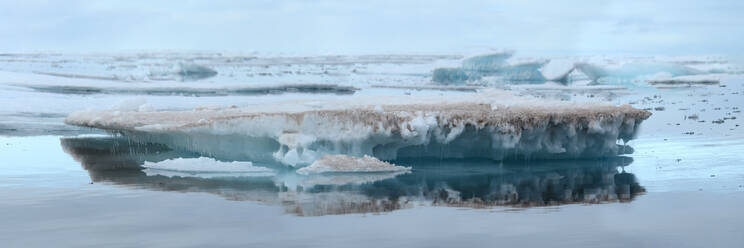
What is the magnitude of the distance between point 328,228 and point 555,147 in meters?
3.99

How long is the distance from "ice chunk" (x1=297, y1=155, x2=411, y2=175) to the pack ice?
28 centimetres

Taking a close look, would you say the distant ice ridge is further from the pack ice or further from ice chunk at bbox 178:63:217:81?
ice chunk at bbox 178:63:217:81

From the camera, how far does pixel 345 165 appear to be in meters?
8.41

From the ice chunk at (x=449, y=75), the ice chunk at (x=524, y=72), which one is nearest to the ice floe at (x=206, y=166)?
the ice chunk at (x=449, y=75)

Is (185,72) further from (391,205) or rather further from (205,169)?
(391,205)

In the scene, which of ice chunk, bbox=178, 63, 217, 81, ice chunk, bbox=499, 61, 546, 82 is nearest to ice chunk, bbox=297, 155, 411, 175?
ice chunk, bbox=499, 61, 546, 82

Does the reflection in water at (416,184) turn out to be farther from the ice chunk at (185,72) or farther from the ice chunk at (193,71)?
the ice chunk at (193,71)

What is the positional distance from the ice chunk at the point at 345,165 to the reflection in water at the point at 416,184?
0.28ft

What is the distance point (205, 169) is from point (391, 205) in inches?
96.5

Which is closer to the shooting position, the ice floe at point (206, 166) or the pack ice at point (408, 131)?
the ice floe at point (206, 166)

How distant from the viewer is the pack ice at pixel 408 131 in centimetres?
877

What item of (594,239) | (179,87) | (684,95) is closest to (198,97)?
(179,87)

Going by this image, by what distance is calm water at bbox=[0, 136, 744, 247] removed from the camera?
19.0 ft

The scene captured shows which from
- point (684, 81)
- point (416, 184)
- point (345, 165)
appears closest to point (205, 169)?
point (345, 165)
